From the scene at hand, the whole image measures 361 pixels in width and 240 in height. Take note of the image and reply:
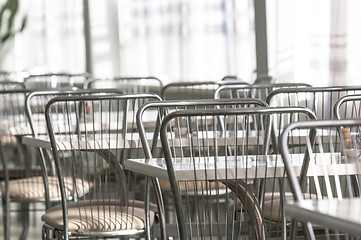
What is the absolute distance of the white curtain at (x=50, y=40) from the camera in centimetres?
1015

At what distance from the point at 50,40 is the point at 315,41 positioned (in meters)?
6.66

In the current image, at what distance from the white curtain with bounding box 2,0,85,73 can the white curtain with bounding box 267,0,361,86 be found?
4980 millimetres

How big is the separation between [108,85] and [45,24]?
8.21ft

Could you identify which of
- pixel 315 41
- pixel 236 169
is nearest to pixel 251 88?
pixel 315 41

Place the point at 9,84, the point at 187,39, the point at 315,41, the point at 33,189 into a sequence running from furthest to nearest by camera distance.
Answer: the point at 9,84
the point at 187,39
the point at 315,41
the point at 33,189

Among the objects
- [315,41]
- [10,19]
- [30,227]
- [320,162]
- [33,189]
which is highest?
[10,19]

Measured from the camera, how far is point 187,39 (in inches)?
272

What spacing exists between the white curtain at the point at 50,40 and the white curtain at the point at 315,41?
16.3ft

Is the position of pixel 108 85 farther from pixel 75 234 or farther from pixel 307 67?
pixel 75 234

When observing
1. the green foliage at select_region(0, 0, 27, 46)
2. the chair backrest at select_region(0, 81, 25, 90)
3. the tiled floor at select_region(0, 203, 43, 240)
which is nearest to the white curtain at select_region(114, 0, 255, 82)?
the chair backrest at select_region(0, 81, 25, 90)

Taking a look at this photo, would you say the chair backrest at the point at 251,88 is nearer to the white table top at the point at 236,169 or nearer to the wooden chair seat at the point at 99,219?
the wooden chair seat at the point at 99,219

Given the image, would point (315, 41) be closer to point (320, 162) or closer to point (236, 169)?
point (320, 162)

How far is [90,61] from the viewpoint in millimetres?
9086

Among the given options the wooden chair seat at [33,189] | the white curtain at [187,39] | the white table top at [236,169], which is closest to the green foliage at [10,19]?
the white curtain at [187,39]
